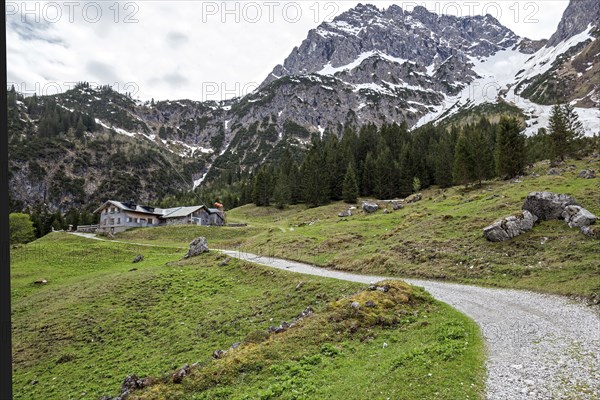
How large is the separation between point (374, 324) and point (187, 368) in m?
9.46

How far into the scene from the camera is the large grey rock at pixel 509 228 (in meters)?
32.0

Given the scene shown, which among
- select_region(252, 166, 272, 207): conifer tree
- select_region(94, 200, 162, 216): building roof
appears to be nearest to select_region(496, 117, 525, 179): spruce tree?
select_region(252, 166, 272, 207): conifer tree

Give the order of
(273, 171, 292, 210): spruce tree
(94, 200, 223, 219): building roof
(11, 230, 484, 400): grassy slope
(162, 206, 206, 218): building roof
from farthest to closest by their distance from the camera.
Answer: (273, 171, 292, 210): spruce tree, (162, 206, 206, 218): building roof, (94, 200, 223, 219): building roof, (11, 230, 484, 400): grassy slope

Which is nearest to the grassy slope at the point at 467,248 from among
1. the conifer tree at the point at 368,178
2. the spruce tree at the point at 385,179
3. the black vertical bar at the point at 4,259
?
the black vertical bar at the point at 4,259

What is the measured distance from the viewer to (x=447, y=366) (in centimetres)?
1311

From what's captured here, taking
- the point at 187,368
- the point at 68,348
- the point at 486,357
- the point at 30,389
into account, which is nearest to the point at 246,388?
the point at 187,368

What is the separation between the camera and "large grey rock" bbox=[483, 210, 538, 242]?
3197 cm

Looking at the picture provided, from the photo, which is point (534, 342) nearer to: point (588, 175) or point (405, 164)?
point (588, 175)

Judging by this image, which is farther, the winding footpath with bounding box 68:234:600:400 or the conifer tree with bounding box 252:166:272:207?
the conifer tree with bounding box 252:166:272:207

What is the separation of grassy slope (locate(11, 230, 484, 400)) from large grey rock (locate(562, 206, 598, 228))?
18.5 meters

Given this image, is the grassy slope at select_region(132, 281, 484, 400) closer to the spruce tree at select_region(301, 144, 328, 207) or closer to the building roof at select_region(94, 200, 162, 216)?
the building roof at select_region(94, 200, 162, 216)

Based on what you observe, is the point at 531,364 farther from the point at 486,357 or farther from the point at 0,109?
the point at 0,109

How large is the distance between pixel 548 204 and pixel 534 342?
23.4 m

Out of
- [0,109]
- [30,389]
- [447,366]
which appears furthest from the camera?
[30,389]
